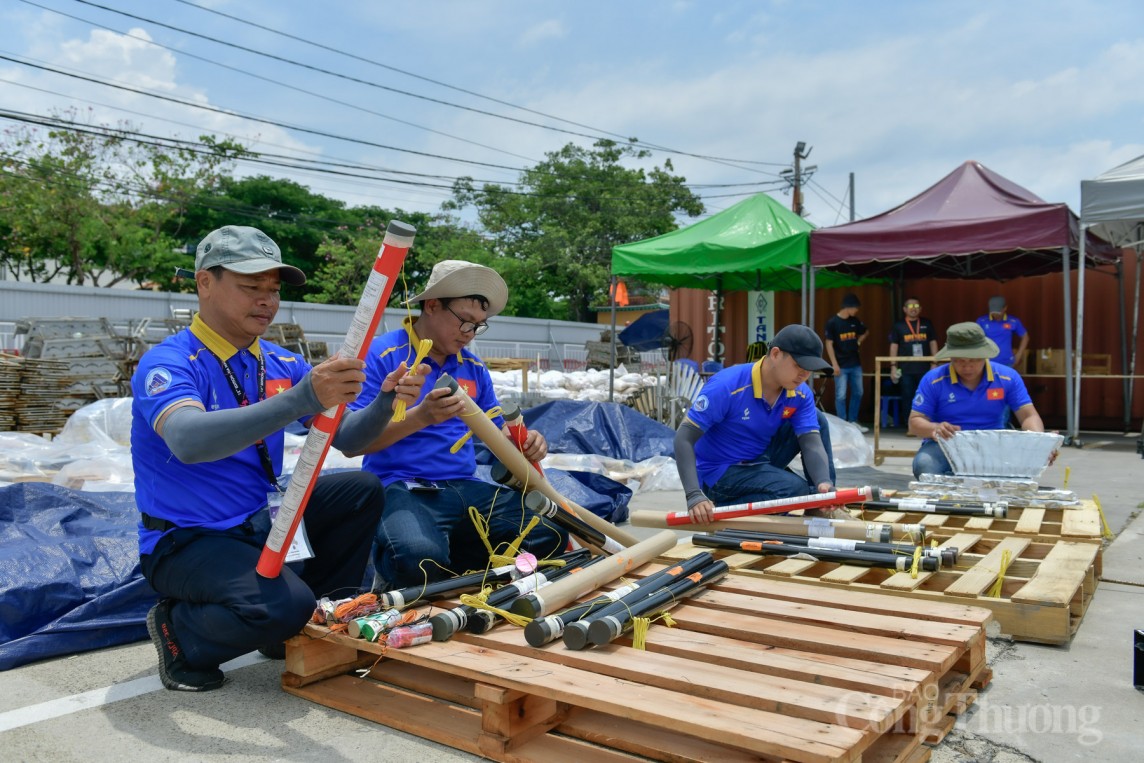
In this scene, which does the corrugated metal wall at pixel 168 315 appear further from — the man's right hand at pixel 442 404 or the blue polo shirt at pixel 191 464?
the man's right hand at pixel 442 404

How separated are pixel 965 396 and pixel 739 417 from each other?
1.96 m

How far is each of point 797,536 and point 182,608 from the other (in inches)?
104

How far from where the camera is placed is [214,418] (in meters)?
2.36

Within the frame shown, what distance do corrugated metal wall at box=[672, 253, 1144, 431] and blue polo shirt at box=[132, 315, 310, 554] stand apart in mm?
11575

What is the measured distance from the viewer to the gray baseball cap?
8.62 feet

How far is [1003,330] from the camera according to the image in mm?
10805

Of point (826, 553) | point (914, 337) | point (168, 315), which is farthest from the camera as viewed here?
point (168, 315)

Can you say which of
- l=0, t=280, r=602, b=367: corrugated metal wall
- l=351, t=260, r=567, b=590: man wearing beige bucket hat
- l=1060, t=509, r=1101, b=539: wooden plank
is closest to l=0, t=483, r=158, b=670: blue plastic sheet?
l=351, t=260, r=567, b=590: man wearing beige bucket hat

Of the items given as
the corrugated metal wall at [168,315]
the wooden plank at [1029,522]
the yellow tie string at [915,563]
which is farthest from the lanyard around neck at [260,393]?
the corrugated metal wall at [168,315]

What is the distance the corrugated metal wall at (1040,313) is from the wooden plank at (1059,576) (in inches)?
356

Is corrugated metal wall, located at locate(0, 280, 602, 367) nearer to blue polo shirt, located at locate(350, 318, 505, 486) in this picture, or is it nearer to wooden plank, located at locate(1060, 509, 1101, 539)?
blue polo shirt, located at locate(350, 318, 505, 486)

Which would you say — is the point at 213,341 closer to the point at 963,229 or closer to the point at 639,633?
the point at 639,633

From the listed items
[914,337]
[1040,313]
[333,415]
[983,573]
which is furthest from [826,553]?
[1040,313]

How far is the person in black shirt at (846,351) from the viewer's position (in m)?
11.6
